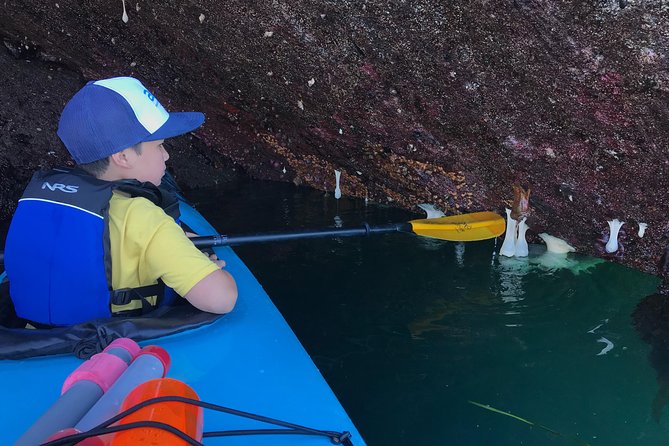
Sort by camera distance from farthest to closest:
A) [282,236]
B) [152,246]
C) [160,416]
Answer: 1. [282,236]
2. [152,246]
3. [160,416]

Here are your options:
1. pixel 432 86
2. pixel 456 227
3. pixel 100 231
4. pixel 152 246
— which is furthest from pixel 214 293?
pixel 456 227

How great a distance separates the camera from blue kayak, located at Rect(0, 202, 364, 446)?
56.5 inches

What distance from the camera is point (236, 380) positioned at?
64.9 inches

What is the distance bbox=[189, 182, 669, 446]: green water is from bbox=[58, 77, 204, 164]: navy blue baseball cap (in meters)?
1.39

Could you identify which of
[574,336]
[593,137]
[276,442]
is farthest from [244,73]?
[276,442]

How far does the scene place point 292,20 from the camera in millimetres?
3072

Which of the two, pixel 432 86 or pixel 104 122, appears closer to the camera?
pixel 104 122

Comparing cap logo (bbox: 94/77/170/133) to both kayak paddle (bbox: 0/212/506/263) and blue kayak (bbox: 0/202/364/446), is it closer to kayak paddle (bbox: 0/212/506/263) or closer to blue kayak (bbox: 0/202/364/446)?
blue kayak (bbox: 0/202/364/446)

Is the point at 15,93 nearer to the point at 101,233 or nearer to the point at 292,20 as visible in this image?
the point at 292,20

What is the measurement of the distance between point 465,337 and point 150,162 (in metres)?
1.77

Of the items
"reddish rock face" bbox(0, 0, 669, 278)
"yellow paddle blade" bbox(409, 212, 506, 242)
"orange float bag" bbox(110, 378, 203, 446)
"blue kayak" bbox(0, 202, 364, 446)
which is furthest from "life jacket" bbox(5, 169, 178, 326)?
"yellow paddle blade" bbox(409, 212, 506, 242)

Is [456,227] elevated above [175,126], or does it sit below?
below

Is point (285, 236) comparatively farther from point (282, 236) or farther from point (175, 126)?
point (175, 126)

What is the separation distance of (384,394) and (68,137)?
1.61 meters
